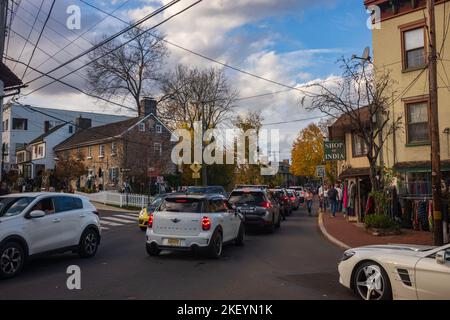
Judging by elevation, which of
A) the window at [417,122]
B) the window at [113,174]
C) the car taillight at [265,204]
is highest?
the window at [417,122]

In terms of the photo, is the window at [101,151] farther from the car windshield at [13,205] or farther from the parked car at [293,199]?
the car windshield at [13,205]

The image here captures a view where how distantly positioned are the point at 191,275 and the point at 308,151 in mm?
52821

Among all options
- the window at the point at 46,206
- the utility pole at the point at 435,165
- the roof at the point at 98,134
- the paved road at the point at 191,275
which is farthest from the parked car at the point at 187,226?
the roof at the point at 98,134

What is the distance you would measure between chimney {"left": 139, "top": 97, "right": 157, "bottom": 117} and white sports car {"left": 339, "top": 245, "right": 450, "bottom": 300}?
4177 cm

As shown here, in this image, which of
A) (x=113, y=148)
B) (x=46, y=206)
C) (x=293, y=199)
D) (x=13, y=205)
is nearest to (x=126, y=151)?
(x=113, y=148)

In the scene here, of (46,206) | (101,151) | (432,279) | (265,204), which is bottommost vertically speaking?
(432,279)

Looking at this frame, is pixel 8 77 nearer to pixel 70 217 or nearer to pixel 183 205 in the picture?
pixel 70 217

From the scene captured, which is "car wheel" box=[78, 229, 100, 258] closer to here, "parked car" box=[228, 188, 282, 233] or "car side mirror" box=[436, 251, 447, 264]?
"parked car" box=[228, 188, 282, 233]

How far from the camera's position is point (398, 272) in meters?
6.41

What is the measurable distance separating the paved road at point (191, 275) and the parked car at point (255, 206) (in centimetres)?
275

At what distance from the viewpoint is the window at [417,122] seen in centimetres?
1708

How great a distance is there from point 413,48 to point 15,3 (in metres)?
15.6

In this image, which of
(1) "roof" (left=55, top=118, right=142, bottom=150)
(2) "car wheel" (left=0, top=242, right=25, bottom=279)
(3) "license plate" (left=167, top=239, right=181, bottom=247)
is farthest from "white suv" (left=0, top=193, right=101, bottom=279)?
(1) "roof" (left=55, top=118, right=142, bottom=150)

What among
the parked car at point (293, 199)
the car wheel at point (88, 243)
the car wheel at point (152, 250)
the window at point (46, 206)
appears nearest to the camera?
the window at point (46, 206)
